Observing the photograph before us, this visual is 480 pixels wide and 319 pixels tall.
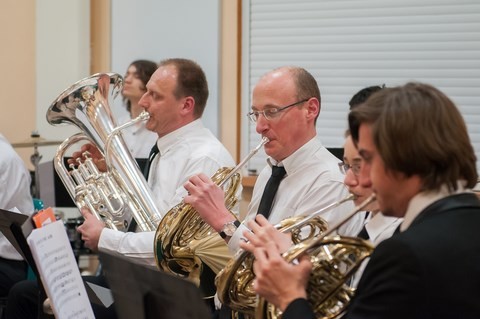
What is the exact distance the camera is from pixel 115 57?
18.5 feet

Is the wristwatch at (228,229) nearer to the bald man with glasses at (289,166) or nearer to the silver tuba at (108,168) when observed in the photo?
the bald man with glasses at (289,166)

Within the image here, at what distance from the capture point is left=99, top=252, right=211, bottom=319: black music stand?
177cm

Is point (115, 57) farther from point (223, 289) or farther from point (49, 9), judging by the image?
point (223, 289)

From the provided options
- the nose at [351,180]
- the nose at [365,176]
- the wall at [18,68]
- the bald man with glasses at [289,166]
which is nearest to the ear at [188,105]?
the bald man with glasses at [289,166]

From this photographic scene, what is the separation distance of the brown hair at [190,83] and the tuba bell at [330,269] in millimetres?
1831

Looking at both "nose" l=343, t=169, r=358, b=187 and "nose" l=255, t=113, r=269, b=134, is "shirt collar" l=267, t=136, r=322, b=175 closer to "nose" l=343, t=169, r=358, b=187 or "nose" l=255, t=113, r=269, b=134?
"nose" l=255, t=113, r=269, b=134

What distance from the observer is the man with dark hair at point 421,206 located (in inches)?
62.6

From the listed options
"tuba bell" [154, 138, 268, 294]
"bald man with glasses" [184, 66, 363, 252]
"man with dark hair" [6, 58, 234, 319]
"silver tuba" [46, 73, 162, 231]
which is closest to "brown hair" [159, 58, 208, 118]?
"man with dark hair" [6, 58, 234, 319]

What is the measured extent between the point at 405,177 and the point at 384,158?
60mm

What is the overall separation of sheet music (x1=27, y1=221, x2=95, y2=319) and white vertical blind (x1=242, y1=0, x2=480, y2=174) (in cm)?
289

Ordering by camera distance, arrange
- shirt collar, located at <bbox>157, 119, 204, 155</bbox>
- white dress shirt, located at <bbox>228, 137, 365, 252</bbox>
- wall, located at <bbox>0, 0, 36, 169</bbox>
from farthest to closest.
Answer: wall, located at <bbox>0, 0, 36, 169</bbox>, shirt collar, located at <bbox>157, 119, 204, 155</bbox>, white dress shirt, located at <bbox>228, 137, 365, 252</bbox>

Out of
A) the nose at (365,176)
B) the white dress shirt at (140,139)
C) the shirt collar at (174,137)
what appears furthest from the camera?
the white dress shirt at (140,139)

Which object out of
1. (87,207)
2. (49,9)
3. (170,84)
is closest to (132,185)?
(87,207)

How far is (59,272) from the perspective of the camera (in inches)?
90.2
